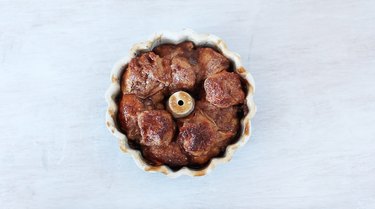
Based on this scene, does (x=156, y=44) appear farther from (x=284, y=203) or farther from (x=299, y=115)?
(x=284, y=203)

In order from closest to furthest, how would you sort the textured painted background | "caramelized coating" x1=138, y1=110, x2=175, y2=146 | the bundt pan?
1. "caramelized coating" x1=138, y1=110, x2=175, y2=146
2. the bundt pan
3. the textured painted background

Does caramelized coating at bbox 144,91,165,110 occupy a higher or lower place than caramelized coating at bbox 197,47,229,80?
lower

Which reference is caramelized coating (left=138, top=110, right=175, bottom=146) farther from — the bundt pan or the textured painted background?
the textured painted background

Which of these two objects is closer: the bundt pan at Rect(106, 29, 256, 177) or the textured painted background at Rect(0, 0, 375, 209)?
the bundt pan at Rect(106, 29, 256, 177)

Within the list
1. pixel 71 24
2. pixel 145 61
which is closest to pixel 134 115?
pixel 145 61

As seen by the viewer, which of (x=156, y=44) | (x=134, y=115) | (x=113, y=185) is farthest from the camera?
(x=113, y=185)

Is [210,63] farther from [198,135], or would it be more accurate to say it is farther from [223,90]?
[198,135]

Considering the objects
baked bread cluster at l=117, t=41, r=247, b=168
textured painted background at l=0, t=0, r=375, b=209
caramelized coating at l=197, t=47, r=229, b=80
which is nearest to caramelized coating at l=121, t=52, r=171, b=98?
baked bread cluster at l=117, t=41, r=247, b=168
